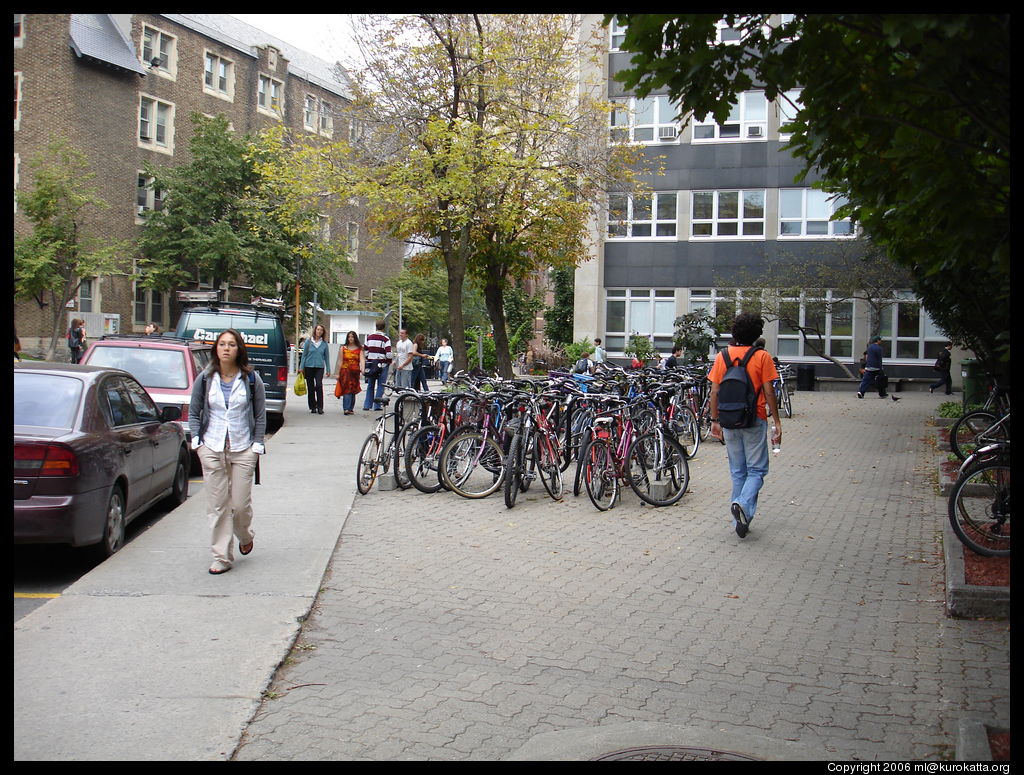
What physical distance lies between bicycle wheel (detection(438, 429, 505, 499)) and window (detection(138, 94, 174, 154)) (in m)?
37.8

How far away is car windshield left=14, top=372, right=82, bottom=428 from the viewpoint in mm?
7289

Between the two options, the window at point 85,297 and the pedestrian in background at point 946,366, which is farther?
the window at point 85,297

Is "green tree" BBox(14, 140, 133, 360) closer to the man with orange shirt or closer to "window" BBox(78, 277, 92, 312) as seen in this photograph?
"window" BBox(78, 277, 92, 312)

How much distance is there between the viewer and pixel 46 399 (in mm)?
7504

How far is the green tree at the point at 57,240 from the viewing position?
34.1m

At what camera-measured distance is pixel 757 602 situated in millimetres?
6590


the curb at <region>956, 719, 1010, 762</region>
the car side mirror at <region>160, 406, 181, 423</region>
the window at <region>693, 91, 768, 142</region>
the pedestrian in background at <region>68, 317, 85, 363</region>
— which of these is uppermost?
the window at <region>693, 91, 768, 142</region>

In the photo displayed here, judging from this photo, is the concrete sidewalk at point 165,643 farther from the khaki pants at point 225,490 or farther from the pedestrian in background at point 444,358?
the pedestrian in background at point 444,358

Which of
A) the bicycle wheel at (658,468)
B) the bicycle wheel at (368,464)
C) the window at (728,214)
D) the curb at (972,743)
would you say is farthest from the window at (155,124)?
the curb at (972,743)

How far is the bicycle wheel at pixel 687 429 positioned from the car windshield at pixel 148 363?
726 centimetres

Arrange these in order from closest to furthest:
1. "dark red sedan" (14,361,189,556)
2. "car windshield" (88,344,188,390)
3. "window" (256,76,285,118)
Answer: "dark red sedan" (14,361,189,556), "car windshield" (88,344,188,390), "window" (256,76,285,118)


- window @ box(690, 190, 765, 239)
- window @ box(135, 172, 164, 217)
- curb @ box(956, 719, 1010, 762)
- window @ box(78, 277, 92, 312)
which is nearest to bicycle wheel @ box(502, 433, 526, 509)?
curb @ box(956, 719, 1010, 762)

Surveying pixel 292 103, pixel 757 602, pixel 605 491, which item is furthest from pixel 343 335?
pixel 757 602
